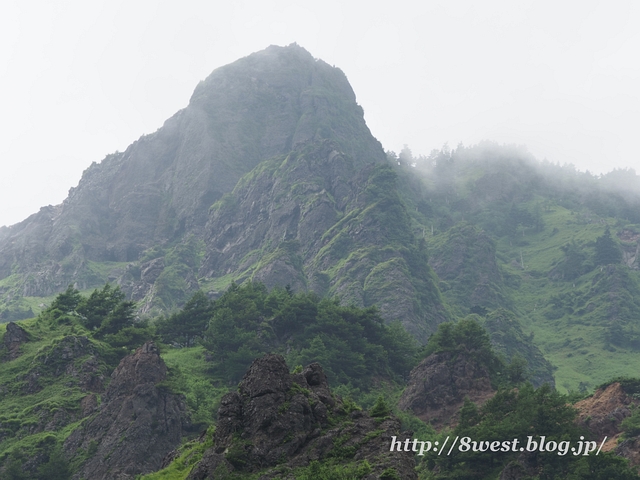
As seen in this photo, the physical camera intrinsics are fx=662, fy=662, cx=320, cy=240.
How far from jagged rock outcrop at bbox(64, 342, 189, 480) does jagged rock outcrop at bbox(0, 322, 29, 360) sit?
1202cm

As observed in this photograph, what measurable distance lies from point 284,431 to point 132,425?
90.1 ft

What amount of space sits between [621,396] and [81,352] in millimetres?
51572

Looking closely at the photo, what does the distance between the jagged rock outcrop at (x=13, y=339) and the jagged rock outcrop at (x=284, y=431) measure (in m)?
42.3

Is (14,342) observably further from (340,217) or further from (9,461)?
(340,217)

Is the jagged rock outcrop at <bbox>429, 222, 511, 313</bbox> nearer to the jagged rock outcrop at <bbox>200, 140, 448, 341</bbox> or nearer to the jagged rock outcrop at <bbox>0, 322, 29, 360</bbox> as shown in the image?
the jagged rock outcrop at <bbox>200, 140, 448, 341</bbox>

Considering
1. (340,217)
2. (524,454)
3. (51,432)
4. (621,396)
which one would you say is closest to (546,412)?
(524,454)

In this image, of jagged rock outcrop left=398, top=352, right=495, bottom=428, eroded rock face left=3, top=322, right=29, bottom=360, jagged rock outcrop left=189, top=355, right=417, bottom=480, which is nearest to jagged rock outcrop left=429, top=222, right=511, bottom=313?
jagged rock outcrop left=398, top=352, right=495, bottom=428

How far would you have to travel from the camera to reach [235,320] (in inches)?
3337

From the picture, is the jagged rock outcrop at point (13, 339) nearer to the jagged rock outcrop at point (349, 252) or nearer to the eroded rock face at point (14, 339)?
the eroded rock face at point (14, 339)

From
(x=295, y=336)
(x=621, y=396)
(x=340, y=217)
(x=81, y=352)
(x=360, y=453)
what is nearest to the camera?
(x=360, y=453)

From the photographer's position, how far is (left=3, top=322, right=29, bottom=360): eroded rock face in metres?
66.4

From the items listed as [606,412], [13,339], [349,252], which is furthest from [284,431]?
[349,252]

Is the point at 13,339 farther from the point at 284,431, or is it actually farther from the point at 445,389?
the point at 445,389

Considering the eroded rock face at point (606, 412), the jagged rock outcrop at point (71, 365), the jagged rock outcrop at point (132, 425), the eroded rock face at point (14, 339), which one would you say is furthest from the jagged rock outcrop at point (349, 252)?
the jagged rock outcrop at point (132, 425)
